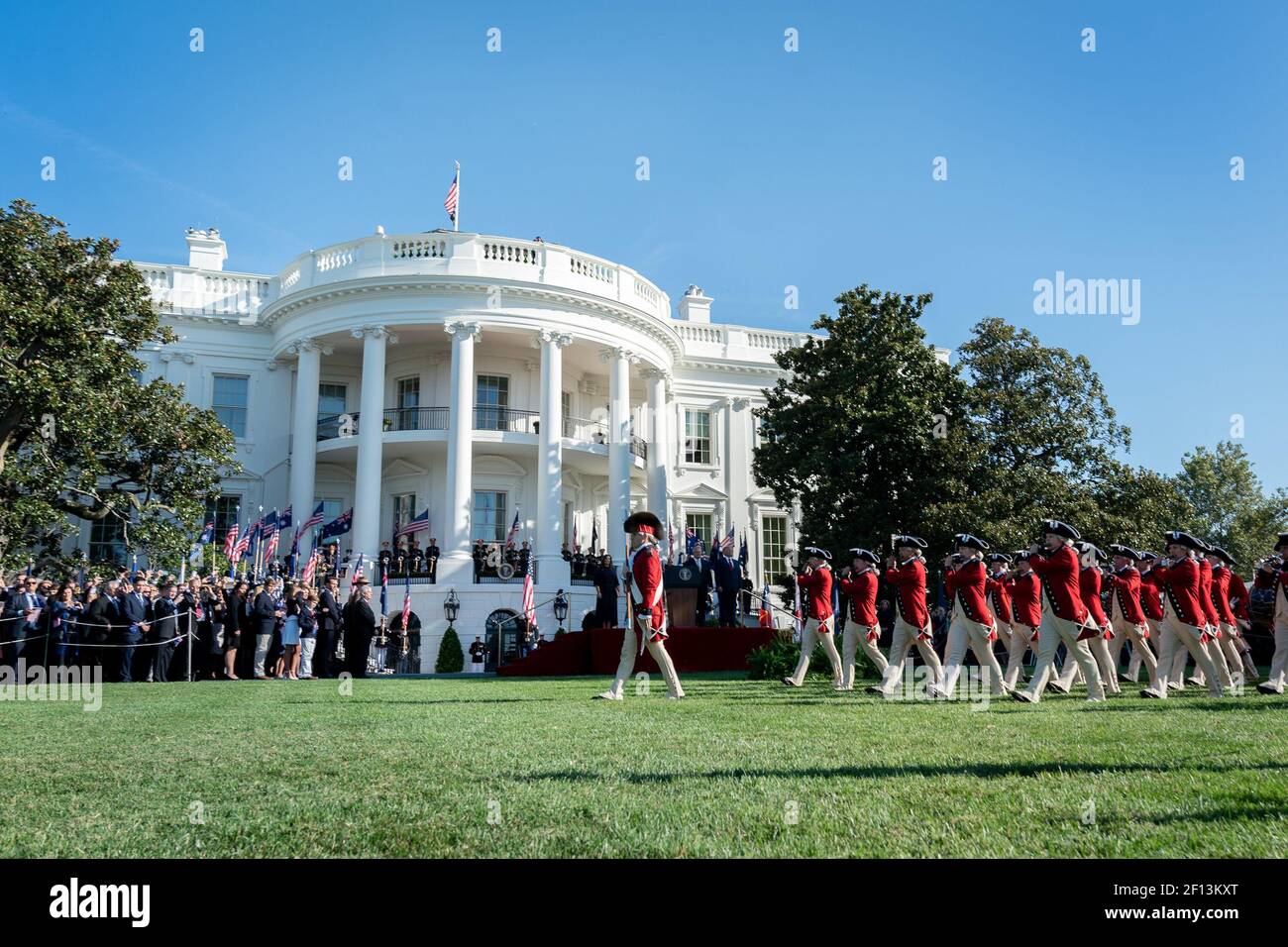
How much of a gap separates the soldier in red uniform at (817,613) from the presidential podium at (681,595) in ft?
30.3

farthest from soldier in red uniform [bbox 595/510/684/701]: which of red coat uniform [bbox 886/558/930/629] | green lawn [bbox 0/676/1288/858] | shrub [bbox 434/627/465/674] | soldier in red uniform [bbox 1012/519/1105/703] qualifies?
shrub [bbox 434/627/465/674]

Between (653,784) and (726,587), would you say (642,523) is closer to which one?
(653,784)

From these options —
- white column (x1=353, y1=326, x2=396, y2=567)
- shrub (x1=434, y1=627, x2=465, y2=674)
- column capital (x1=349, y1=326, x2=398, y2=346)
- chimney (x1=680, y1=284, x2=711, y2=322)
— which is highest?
chimney (x1=680, y1=284, x2=711, y2=322)

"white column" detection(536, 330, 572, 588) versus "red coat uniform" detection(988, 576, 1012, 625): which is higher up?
"white column" detection(536, 330, 572, 588)

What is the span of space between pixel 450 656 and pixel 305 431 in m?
10.5

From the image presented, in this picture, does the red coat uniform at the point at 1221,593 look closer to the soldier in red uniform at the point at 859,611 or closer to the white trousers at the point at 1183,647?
the white trousers at the point at 1183,647

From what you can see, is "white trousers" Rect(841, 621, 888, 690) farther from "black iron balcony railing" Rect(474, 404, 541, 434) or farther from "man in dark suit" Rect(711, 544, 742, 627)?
"black iron balcony railing" Rect(474, 404, 541, 434)

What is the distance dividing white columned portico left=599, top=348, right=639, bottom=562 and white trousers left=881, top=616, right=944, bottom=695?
20.5m

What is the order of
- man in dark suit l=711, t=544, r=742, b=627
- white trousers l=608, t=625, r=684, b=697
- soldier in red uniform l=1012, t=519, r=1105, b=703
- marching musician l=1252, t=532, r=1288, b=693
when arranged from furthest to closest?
man in dark suit l=711, t=544, r=742, b=627
marching musician l=1252, t=532, r=1288, b=693
soldier in red uniform l=1012, t=519, r=1105, b=703
white trousers l=608, t=625, r=684, b=697

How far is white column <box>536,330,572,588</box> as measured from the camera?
3164 cm

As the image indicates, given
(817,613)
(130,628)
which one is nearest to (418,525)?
(130,628)
